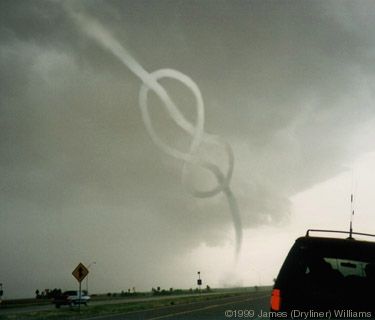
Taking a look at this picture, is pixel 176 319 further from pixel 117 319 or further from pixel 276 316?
pixel 276 316

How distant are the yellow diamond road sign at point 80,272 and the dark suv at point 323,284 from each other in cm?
2591

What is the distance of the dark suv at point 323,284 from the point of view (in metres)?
5.06

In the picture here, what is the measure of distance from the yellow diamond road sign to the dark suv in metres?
25.9

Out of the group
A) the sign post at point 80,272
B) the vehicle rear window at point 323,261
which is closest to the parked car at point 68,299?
the sign post at point 80,272

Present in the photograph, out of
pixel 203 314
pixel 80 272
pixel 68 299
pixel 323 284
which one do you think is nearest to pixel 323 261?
pixel 323 284

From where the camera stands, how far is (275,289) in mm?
5621

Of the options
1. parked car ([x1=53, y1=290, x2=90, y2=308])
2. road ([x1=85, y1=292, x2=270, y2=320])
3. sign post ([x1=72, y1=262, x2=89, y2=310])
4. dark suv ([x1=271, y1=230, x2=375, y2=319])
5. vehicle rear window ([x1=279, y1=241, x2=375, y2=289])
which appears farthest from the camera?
parked car ([x1=53, y1=290, x2=90, y2=308])

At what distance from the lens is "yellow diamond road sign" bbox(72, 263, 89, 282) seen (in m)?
30.1

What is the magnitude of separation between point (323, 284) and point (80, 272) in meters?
26.4

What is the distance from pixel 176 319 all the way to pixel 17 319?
36.2 ft

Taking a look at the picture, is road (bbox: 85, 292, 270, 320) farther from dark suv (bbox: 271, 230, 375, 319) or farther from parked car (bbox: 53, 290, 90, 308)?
parked car (bbox: 53, 290, 90, 308)

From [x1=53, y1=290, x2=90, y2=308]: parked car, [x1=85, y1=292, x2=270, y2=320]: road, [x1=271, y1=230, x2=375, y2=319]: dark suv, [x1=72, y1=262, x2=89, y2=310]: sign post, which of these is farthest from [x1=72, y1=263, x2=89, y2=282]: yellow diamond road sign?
[x1=271, y1=230, x2=375, y2=319]: dark suv

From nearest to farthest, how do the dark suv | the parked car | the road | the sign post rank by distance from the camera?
the dark suv
the road
the sign post
the parked car

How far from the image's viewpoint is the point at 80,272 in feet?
99.3
